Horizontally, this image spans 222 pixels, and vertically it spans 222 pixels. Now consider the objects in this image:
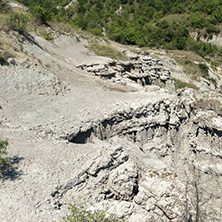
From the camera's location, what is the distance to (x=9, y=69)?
42.2ft

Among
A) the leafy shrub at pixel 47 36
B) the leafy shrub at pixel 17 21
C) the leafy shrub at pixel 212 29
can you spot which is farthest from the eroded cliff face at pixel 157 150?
the leafy shrub at pixel 212 29

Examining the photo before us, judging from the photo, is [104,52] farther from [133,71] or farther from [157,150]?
[157,150]

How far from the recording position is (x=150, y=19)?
2675 inches

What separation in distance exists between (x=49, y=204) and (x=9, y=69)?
954 cm

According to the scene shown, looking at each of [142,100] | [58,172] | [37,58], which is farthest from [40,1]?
[58,172]

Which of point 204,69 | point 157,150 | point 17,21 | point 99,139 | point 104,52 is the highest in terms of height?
point 17,21

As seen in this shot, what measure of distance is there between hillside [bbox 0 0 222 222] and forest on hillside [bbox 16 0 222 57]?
30.1 meters

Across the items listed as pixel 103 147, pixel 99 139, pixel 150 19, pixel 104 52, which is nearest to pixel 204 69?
pixel 104 52

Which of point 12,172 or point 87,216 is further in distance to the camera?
point 12,172

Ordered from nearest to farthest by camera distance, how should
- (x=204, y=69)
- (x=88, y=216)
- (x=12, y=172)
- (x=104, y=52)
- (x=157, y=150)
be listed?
(x=88, y=216) < (x=12, y=172) < (x=157, y=150) < (x=104, y=52) < (x=204, y=69)

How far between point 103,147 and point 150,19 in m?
67.6

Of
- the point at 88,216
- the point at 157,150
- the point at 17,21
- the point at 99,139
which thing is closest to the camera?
the point at 88,216

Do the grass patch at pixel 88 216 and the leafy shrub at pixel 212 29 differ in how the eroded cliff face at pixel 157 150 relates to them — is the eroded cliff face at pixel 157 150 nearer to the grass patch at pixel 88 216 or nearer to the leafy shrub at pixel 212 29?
the grass patch at pixel 88 216

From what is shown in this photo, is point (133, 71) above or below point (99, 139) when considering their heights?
below
